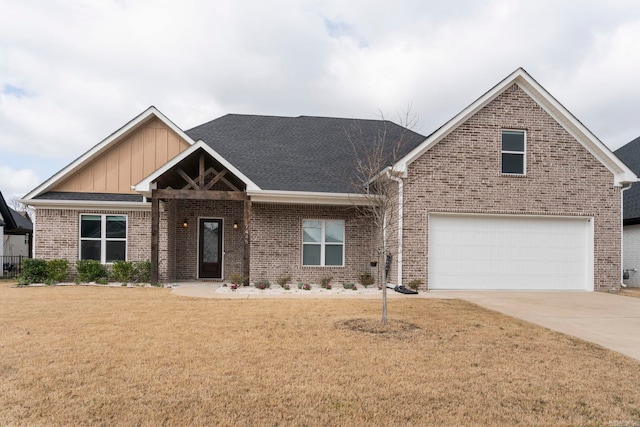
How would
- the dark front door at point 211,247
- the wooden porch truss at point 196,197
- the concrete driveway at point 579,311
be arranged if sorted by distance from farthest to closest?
the dark front door at point 211,247 → the wooden porch truss at point 196,197 → the concrete driveway at point 579,311

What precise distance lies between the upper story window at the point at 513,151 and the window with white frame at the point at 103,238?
12.9 m

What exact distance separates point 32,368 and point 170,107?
Result: 1403 inches

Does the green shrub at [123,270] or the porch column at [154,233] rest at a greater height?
the porch column at [154,233]

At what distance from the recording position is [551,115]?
1262cm

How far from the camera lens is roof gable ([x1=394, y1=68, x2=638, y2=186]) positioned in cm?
1209

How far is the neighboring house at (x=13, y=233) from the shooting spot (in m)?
19.8

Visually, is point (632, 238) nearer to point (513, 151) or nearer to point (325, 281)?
point (513, 151)

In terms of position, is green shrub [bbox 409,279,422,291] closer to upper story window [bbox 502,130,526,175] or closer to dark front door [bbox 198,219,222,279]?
upper story window [bbox 502,130,526,175]

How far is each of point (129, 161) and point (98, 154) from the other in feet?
3.48

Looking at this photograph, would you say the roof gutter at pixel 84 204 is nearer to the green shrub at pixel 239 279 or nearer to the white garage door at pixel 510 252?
the green shrub at pixel 239 279

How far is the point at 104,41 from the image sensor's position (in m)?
14.2

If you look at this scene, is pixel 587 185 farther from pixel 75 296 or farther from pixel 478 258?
pixel 75 296

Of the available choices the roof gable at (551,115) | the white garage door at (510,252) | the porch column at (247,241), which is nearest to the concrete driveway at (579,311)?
the white garage door at (510,252)

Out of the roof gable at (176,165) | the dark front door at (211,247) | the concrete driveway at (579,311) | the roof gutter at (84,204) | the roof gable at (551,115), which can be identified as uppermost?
the roof gable at (551,115)
